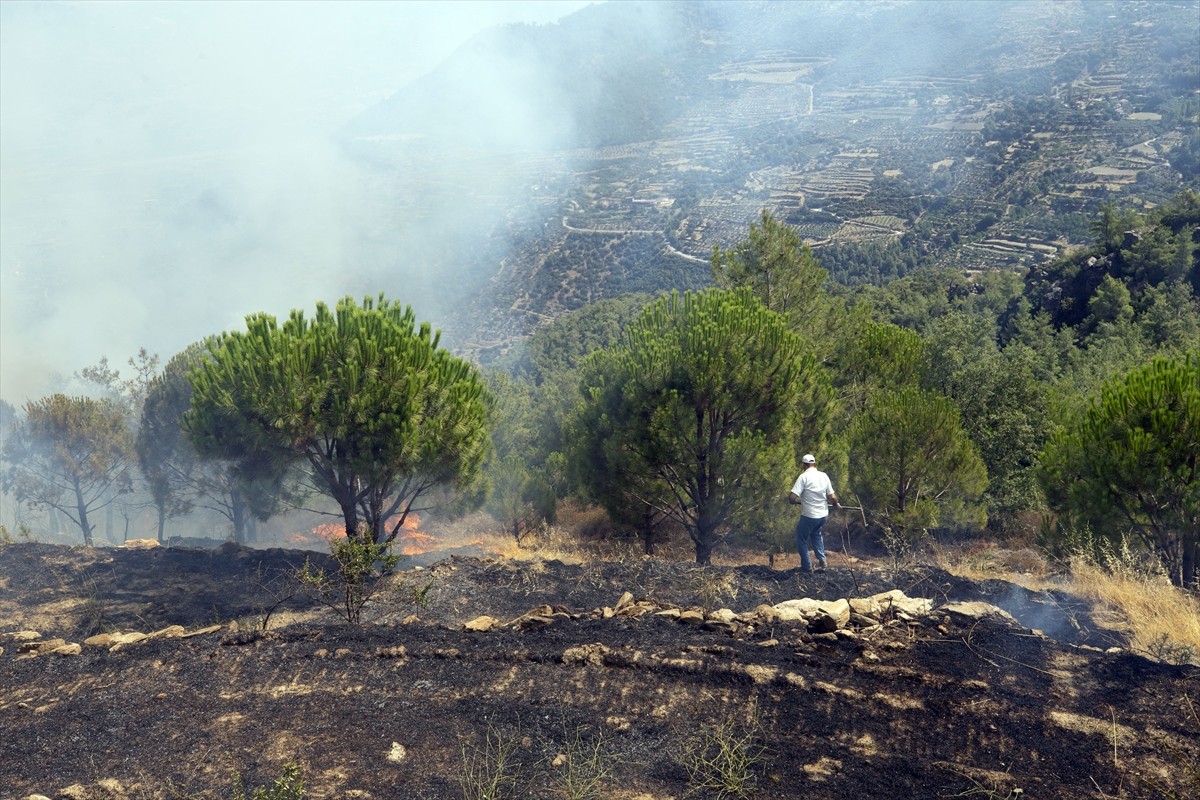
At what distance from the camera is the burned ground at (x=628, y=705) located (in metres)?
4.99

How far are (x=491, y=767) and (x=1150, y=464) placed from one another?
740cm

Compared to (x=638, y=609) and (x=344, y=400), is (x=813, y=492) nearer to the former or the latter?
(x=638, y=609)

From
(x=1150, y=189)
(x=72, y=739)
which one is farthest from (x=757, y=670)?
(x=1150, y=189)

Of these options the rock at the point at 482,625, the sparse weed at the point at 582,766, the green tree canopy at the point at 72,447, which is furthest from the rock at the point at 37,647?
the green tree canopy at the point at 72,447

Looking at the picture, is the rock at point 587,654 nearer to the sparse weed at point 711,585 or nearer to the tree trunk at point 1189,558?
the sparse weed at point 711,585

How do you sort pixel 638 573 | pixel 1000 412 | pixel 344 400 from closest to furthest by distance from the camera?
pixel 638 573, pixel 344 400, pixel 1000 412

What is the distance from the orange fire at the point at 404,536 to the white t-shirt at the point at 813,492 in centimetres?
1178

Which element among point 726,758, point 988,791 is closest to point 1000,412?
point 988,791

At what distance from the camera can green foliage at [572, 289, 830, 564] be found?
1200 centimetres

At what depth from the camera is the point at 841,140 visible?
110500 millimetres

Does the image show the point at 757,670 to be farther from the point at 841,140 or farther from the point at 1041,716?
the point at 841,140

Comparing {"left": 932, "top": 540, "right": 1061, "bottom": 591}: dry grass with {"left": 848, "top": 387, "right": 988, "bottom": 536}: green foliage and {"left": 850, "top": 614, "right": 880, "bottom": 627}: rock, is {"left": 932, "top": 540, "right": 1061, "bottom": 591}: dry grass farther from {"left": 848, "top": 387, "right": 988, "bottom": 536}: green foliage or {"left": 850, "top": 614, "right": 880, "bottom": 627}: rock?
{"left": 850, "top": 614, "right": 880, "bottom": 627}: rock

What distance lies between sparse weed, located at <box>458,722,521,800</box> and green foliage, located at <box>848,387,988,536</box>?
955cm

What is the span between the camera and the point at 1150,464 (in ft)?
29.1
